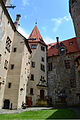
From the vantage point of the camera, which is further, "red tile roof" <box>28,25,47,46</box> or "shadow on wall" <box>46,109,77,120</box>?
"red tile roof" <box>28,25,47,46</box>

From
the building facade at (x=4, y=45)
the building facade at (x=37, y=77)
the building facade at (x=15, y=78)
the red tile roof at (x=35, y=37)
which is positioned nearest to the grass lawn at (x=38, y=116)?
the building facade at (x=15, y=78)

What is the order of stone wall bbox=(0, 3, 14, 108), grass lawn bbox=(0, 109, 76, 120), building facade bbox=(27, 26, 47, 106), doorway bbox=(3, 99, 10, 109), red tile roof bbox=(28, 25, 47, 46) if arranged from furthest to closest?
red tile roof bbox=(28, 25, 47, 46), building facade bbox=(27, 26, 47, 106), stone wall bbox=(0, 3, 14, 108), doorway bbox=(3, 99, 10, 109), grass lawn bbox=(0, 109, 76, 120)

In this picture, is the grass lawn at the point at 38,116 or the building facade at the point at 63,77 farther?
the building facade at the point at 63,77

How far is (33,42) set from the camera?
2533 centimetres

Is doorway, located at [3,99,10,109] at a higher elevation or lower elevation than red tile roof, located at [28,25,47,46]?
lower

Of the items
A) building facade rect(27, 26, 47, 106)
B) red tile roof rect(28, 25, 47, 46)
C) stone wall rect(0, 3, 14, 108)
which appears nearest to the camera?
stone wall rect(0, 3, 14, 108)

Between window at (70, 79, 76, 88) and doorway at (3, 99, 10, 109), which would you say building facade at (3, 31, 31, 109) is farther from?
window at (70, 79, 76, 88)

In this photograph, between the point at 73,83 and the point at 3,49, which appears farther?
the point at 73,83

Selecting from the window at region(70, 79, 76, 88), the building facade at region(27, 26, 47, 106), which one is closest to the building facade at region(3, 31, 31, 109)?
the building facade at region(27, 26, 47, 106)

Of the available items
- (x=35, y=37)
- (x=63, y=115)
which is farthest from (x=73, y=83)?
(x=35, y=37)

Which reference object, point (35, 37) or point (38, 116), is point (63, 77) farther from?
point (38, 116)

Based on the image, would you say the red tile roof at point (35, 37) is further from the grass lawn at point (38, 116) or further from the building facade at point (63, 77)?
the grass lawn at point (38, 116)

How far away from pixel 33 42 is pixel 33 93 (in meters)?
12.5

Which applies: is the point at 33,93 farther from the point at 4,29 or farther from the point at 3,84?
the point at 4,29
